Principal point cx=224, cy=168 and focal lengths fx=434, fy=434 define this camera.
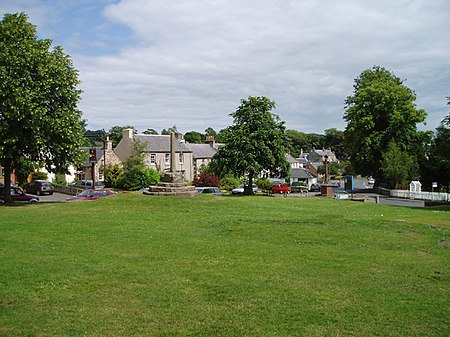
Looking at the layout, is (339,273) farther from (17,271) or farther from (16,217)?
(16,217)

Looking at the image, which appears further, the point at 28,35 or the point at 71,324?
the point at 28,35

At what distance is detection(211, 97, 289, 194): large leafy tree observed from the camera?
3866cm

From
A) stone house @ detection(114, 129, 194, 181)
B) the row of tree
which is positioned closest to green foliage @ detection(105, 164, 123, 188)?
stone house @ detection(114, 129, 194, 181)

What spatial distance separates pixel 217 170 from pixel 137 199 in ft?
51.9

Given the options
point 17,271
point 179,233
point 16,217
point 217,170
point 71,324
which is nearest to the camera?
point 71,324

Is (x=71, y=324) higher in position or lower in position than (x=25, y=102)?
lower

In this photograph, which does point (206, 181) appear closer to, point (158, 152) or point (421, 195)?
point (158, 152)

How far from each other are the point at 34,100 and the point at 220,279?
19.2m

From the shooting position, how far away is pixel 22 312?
768 centimetres

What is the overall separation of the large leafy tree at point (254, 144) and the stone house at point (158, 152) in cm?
2706

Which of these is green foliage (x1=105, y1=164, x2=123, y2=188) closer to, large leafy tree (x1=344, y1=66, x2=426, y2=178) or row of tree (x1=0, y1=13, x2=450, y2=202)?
row of tree (x1=0, y1=13, x2=450, y2=202)

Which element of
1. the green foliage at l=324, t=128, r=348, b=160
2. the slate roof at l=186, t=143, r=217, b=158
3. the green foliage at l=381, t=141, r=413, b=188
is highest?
the green foliage at l=324, t=128, r=348, b=160

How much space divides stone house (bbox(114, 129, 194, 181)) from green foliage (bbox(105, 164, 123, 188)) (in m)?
8.09

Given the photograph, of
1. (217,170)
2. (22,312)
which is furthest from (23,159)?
(22,312)
